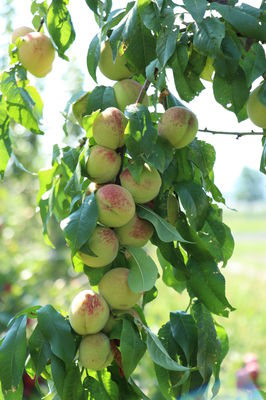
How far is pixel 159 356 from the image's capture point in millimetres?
741

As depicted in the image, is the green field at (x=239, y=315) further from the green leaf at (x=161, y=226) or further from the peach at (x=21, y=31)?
the peach at (x=21, y=31)

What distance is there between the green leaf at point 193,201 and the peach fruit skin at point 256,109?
121 millimetres

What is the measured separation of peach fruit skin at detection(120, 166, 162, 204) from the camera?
0.78 meters

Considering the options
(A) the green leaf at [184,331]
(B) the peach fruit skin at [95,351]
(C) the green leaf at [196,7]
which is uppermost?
(C) the green leaf at [196,7]

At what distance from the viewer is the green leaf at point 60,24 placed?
0.92 m

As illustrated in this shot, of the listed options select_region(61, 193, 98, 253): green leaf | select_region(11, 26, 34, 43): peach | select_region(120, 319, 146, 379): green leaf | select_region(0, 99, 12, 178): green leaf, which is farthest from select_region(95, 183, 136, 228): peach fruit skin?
select_region(11, 26, 34, 43): peach

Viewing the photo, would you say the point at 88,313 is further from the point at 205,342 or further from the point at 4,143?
the point at 4,143

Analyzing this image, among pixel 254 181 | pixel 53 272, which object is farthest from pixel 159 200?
pixel 254 181

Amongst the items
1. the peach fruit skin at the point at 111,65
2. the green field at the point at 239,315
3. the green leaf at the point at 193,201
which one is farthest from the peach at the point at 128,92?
the green field at the point at 239,315

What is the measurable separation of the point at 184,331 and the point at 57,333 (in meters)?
0.20

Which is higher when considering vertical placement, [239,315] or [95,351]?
[95,351]

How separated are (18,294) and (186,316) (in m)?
1.82

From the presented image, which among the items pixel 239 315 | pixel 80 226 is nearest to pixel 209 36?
pixel 80 226

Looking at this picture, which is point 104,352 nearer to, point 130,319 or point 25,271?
point 130,319
